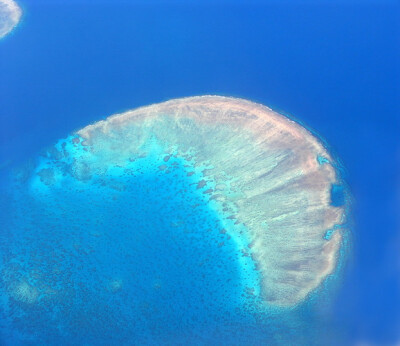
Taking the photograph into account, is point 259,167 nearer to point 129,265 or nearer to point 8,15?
point 129,265

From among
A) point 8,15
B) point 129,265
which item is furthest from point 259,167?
point 8,15

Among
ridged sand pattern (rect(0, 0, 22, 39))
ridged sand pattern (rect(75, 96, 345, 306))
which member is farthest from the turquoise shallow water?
ridged sand pattern (rect(0, 0, 22, 39))

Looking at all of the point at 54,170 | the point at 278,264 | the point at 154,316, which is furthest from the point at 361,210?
the point at 54,170

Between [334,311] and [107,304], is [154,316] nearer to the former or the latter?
[107,304]

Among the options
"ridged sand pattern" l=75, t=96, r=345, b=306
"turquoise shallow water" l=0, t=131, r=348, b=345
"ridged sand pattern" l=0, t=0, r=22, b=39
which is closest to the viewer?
"turquoise shallow water" l=0, t=131, r=348, b=345

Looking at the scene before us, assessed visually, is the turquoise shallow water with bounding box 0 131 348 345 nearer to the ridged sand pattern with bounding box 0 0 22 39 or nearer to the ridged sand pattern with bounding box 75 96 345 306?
the ridged sand pattern with bounding box 75 96 345 306

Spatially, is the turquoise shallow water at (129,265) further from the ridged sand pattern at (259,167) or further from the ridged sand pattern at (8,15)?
the ridged sand pattern at (8,15)
